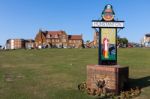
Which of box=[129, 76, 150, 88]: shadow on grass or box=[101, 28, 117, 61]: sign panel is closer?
box=[101, 28, 117, 61]: sign panel

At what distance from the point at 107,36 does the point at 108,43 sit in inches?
16.6

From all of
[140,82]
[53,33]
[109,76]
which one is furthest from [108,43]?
[53,33]

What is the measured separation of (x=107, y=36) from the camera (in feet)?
64.1

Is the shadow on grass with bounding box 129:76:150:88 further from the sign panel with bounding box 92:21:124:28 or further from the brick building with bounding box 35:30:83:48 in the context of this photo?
the brick building with bounding box 35:30:83:48

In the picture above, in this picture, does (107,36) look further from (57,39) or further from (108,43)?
(57,39)

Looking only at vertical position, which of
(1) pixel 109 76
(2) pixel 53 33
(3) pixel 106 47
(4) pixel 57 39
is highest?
(2) pixel 53 33

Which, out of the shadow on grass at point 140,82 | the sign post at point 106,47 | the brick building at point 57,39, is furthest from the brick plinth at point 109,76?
the brick building at point 57,39

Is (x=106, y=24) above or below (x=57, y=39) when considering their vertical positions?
below

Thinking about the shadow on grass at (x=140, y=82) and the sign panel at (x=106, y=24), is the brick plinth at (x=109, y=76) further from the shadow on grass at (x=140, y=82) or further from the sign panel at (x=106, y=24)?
the sign panel at (x=106, y=24)

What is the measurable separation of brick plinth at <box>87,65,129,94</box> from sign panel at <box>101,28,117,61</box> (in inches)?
40.1

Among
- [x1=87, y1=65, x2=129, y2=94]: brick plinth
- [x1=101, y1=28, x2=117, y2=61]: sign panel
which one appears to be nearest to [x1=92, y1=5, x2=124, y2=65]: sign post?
[x1=101, y1=28, x2=117, y2=61]: sign panel

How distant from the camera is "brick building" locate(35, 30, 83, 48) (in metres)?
166

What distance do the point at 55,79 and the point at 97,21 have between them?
613cm

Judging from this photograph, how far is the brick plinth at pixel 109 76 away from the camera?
58.8 feet
